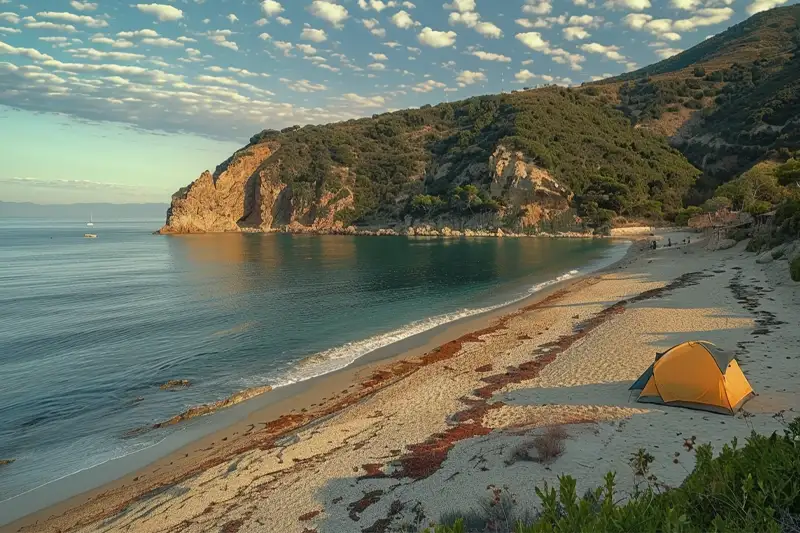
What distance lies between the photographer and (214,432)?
14016mm

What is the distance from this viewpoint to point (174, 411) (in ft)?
51.7

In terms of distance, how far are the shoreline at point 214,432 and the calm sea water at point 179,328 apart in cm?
64

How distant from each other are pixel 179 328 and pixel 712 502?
2774cm

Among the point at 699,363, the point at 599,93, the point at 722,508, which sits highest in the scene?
the point at 599,93

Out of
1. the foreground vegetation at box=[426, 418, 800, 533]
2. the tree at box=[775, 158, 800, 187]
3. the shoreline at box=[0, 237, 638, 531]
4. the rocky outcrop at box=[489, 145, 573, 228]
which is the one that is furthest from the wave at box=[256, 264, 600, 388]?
the rocky outcrop at box=[489, 145, 573, 228]

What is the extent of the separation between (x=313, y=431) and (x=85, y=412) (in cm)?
866

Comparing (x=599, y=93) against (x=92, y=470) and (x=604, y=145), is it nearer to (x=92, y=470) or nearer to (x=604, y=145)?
(x=604, y=145)

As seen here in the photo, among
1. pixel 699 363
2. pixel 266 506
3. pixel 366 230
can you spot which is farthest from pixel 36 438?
pixel 366 230

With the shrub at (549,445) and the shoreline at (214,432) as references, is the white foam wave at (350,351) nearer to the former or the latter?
the shoreline at (214,432)

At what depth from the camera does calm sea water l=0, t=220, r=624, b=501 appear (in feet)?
49.0

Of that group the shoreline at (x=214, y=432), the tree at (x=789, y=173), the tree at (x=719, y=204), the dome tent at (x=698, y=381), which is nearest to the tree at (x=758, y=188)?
the tree at (x=719, y=204)

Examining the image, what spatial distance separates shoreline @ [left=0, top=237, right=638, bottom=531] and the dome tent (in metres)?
8.96

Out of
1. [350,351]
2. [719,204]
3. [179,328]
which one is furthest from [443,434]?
[719,204]

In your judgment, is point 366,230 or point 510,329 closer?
point 510,329
